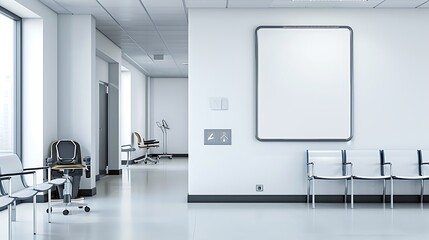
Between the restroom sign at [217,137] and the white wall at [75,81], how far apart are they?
6.19 feet

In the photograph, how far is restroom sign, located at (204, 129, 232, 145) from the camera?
23.4ft

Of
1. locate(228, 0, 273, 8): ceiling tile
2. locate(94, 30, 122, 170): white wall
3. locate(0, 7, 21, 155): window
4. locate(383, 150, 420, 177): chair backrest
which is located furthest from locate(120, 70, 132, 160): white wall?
locate(383, 150, 420, 177): chair backrest

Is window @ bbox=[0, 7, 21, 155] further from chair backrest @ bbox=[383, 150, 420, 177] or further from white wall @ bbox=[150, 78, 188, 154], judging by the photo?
white wall @ bbox=[150, 78, 188, 154]

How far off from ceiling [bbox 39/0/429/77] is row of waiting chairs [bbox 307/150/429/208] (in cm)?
204

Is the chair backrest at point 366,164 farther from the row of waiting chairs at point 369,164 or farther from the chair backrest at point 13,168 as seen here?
the chair backrest at point 13,168

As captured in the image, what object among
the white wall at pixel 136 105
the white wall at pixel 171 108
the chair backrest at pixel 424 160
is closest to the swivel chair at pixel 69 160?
the chair backrest at pixel 424 160

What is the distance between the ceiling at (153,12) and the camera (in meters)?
6.86

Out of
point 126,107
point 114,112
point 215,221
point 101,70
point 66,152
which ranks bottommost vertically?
point 215,221

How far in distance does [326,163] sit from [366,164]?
1.84ft

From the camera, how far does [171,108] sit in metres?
17.6

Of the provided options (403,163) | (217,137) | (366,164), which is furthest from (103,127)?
(403,163)

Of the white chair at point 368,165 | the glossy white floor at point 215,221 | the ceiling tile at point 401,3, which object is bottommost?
the glossy white floor at point 215,221

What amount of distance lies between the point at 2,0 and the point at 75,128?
228 centimetres

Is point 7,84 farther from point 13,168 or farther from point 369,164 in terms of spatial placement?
point 369,164
